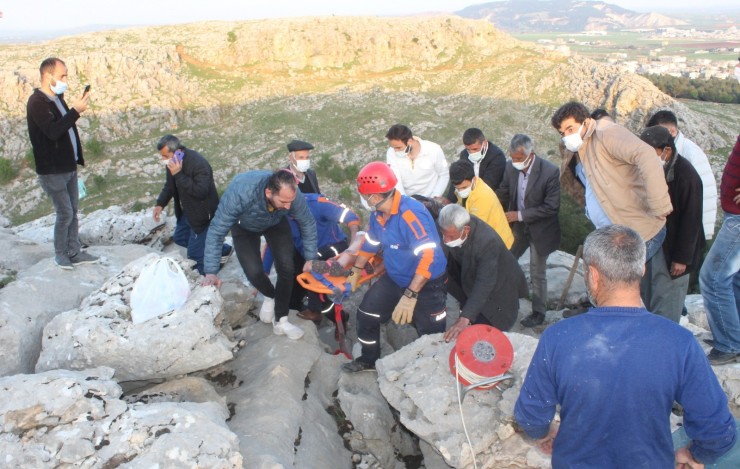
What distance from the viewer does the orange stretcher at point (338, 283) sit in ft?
17.1

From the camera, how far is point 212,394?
418 cm

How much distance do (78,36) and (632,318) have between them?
3398 cm

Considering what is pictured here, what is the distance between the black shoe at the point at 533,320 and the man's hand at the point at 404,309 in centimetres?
255

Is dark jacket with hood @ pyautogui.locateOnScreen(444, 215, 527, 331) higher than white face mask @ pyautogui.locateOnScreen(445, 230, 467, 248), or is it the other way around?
white face mask @ pyautogui.locateOnScreen(445, 230, 467, 248)

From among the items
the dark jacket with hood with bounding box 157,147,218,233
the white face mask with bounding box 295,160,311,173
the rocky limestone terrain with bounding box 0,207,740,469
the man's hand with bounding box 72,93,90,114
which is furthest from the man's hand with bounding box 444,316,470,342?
the man's hand with bounding box 72,93,90,114

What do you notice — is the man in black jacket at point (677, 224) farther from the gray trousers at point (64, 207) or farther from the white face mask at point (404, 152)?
the gray trousers at point (64, 207)

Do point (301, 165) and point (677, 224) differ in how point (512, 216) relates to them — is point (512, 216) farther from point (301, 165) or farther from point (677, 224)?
point (301, 165)

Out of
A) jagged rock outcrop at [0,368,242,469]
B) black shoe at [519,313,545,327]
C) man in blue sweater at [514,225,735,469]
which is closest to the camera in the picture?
man in blue sweater at [514,225,735,469]

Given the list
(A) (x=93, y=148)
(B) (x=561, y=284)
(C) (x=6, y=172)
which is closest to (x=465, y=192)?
(B) (x=561, y=284)

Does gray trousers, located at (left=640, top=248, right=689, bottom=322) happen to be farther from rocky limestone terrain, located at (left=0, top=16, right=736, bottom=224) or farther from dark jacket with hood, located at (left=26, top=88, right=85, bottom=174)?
→ rocky limestone terrain, located at (left=0, top=16, right=736, bottom=224)

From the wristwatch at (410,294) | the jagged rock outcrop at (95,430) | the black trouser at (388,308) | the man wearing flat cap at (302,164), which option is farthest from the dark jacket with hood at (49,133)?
the wristwatch at (410,294)

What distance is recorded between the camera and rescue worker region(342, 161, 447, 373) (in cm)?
457

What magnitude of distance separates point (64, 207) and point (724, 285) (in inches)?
271

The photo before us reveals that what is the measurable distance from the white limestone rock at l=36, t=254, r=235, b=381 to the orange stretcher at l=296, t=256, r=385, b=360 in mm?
1068
